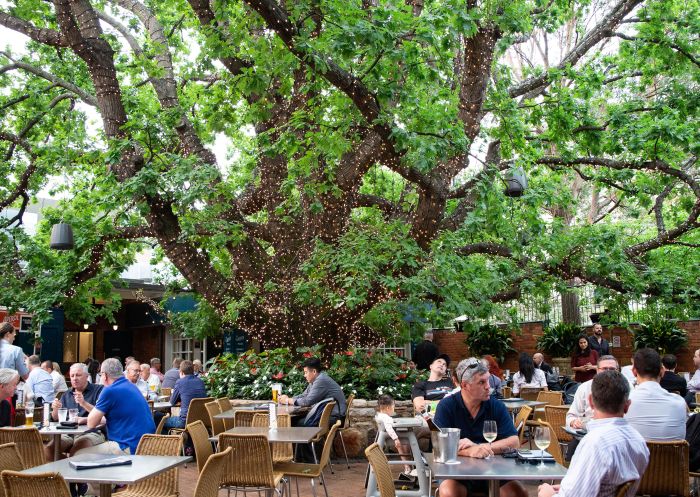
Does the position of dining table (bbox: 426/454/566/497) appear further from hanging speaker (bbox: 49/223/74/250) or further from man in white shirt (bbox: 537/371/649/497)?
hanging speaker (bbox: 49/223/74/250)

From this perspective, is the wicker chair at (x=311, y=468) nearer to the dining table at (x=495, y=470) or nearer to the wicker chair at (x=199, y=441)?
the wicker chair at (x=199, y=441)

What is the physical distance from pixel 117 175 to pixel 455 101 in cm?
563

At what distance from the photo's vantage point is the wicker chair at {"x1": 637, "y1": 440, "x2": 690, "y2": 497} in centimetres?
551

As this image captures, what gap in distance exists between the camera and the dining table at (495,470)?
4.45m

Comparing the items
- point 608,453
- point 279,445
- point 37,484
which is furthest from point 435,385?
point 37,484

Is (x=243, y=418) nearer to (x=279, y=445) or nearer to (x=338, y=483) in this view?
(x=279, y=445)

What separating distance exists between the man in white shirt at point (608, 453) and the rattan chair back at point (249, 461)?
3019 millimetres

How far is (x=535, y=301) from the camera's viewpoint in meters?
18.8

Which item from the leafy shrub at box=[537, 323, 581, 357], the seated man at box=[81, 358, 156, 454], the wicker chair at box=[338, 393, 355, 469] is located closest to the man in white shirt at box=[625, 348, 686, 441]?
the seated man at box=[81, 358, 156, 454]

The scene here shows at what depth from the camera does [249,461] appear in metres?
6.40

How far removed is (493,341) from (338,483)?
10.6 m

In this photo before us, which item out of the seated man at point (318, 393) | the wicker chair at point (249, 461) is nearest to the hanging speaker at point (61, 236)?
the seated man at point (318, 393)

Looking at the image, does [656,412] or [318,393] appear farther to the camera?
[318,393]

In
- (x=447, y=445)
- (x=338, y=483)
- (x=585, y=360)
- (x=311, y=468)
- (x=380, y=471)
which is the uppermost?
(x=585, y=360)
